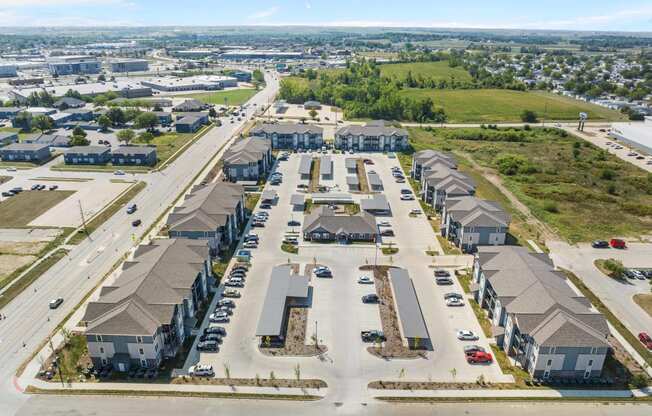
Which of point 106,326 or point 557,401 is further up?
point 106,326

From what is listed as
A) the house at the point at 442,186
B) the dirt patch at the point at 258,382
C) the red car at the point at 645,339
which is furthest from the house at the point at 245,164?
the red car at the point at 645,339

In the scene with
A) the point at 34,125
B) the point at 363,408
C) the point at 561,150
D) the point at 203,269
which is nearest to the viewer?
the point at 363,408

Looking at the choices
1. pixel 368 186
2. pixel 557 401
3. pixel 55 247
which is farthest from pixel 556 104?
pixel 55 247

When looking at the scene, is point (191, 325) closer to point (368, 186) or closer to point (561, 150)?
point (368, 186)

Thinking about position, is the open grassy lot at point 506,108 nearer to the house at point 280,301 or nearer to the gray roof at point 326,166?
the gray roof at point 326,166

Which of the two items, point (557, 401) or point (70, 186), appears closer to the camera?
point (557, 401)

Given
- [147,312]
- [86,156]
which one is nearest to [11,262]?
[147,312]

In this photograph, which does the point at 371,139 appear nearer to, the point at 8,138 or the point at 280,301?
the point at 280,301
